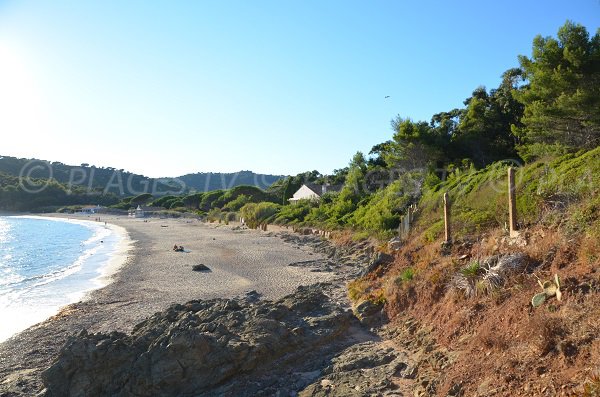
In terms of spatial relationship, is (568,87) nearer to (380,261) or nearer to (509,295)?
(380,261)

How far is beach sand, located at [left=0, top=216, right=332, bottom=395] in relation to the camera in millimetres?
10555

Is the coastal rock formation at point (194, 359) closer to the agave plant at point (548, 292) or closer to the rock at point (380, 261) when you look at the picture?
the agave plant at point (548, 292)

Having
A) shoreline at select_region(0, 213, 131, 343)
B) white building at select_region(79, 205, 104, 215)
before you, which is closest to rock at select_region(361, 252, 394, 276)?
shoreline at select_region(0, 213, 131, 343)

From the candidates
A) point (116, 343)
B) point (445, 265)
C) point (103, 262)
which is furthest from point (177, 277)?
point (445, 265)

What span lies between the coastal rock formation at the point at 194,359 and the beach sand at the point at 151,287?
5.60 ft

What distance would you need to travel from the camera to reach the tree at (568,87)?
609 inches

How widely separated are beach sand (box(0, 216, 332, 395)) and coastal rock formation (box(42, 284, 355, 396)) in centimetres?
171

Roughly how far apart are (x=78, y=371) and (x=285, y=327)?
378 cm

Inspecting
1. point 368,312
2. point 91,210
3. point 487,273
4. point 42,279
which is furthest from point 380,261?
point 91,210

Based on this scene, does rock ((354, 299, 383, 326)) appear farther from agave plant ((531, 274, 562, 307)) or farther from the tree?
the tree

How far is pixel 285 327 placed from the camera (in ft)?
29.6

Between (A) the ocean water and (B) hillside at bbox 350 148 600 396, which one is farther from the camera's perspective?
(A) the ocean water

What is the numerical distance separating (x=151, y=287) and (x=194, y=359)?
10.9 metres

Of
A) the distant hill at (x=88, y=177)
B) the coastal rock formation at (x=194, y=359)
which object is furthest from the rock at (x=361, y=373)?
the distant hill at (x=88, y=177)
